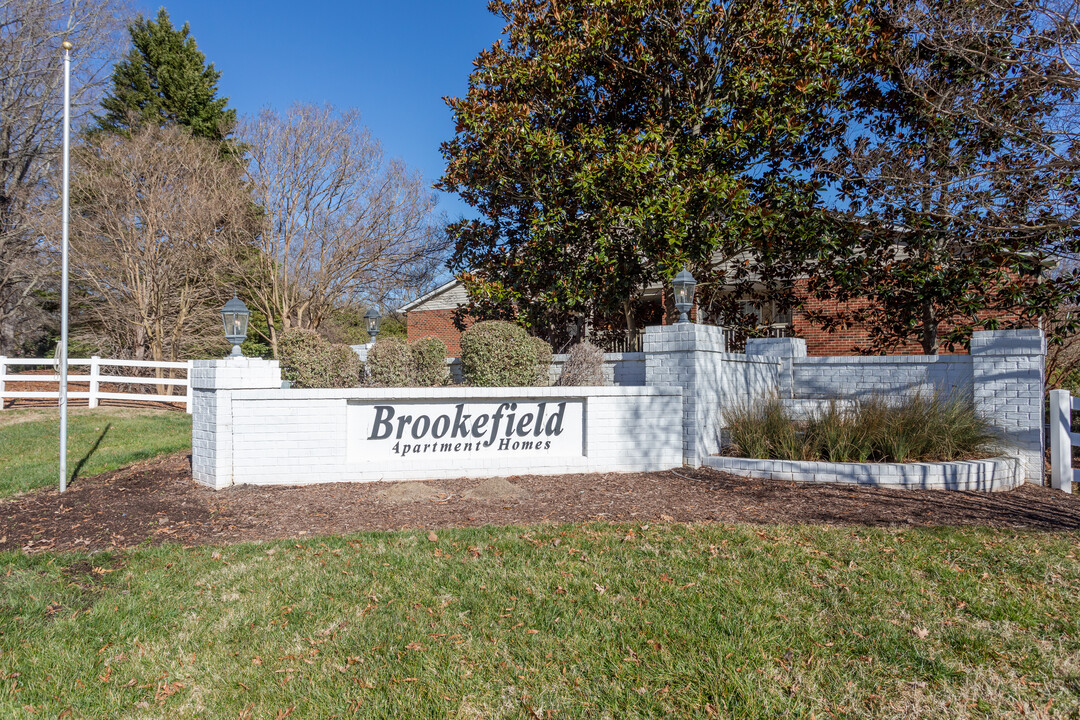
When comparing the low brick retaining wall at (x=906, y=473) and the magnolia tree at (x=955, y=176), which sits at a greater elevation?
the magnolia tree at (x=955, y=176)

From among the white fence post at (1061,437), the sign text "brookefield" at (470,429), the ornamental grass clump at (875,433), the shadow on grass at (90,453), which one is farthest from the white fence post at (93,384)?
the white fence post at (1061,437)

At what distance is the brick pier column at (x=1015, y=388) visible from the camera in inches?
320

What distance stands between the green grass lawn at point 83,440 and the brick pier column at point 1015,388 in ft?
37.7

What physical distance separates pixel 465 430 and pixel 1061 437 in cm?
710

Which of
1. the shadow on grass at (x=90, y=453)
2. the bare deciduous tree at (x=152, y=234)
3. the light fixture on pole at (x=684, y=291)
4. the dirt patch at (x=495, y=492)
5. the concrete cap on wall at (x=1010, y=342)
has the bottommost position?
the dirt patch at (x=495, y=492)

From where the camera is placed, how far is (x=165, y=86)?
2548 cm

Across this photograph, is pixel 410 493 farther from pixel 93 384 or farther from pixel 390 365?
pixel 93 384

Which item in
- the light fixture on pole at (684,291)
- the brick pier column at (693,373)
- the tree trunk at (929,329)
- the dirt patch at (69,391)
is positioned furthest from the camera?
the dirt patch at (69,391)

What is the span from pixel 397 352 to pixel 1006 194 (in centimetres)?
887

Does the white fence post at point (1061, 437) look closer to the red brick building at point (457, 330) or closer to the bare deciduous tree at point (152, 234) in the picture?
the red brick building at point (457, 330)

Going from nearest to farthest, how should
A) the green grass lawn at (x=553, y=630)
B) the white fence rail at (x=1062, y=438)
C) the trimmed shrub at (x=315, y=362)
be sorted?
the green grass lawn at (x=553, y=630), the white fence rail at (x=1062, y=438), the trimmed shrub at (x=315, y=362)

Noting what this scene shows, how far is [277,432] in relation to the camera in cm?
743

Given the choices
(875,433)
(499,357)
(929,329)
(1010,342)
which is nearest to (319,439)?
(499,357)

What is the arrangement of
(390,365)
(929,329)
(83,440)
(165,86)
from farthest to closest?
(165,86)
(929,329)
(83,440)
(390,365)
